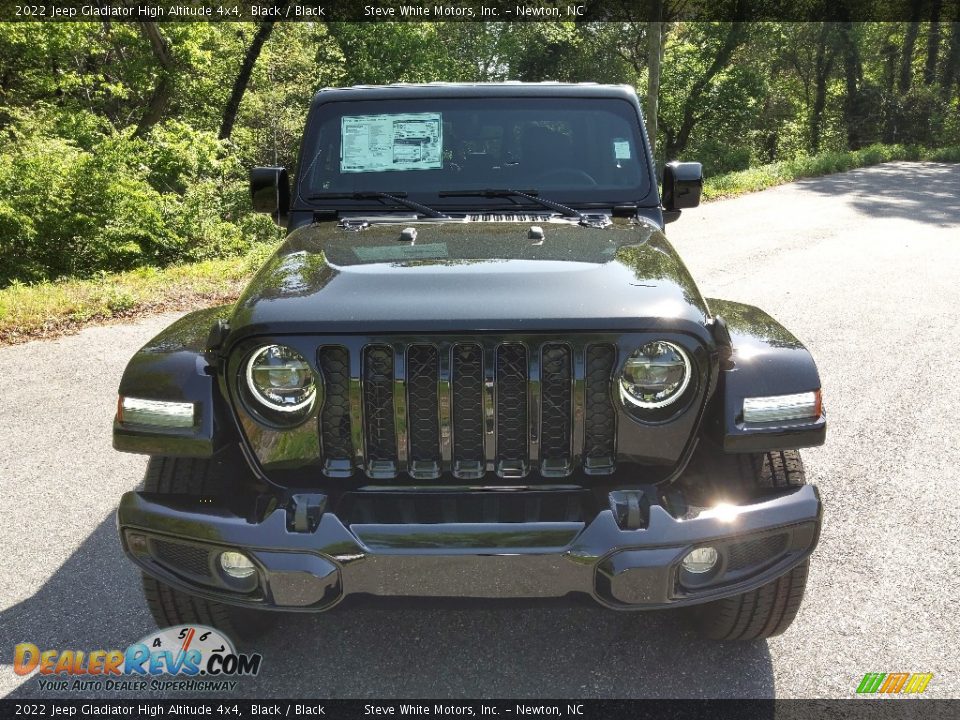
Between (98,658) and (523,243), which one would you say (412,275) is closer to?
(523,243)

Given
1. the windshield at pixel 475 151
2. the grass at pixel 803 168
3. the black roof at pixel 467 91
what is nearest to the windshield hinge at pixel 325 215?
the windshield at pixel 475 151

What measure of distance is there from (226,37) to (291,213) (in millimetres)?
21005

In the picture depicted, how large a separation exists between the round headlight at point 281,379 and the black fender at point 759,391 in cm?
118

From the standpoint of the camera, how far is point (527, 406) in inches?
95.6

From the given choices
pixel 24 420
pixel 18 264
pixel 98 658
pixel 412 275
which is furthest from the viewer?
pixel 18 264

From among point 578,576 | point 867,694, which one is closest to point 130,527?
point 578,576

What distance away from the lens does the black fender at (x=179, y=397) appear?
2512 mm

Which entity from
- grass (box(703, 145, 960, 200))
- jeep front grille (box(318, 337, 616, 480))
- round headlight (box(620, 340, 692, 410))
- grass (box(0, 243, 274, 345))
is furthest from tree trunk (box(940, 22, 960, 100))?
jeep front grille (box(318, 337, 616, 480))

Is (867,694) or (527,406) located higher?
(527,406)

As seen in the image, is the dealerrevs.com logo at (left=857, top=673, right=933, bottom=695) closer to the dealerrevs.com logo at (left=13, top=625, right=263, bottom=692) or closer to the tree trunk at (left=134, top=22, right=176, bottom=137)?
the dealerrevs.com logo at (left=13, top=625, right=263, bottom=692)

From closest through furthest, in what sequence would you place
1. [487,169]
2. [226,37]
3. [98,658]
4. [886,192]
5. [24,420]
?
1. [98,658]
2. [487,169]
3. [24,420]
4. [886,192]
5. [226,37]

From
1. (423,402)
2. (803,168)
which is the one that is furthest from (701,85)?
(423,402)

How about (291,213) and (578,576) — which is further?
(291,213)

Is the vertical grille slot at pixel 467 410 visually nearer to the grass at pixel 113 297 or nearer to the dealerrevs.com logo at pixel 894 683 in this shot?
the dealerrevs.com logo at pixel 894 683
